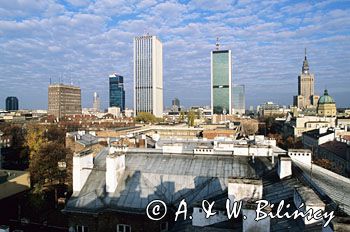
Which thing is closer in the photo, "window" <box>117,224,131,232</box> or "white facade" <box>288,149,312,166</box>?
"window" <box>117,224,131,232</box>

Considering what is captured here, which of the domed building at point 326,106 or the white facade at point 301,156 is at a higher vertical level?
the domed building at point 326,106

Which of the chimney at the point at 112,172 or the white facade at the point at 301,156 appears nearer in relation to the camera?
the chimney at the point at 112,172

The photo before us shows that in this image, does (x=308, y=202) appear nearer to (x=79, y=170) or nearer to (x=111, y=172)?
(x=111, y=172)

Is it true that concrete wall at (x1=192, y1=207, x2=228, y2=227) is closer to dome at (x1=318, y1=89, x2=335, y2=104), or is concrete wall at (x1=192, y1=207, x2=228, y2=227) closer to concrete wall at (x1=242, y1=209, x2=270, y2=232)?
concrete wall at (x1=242, y1=209, x2=270, y2=232)

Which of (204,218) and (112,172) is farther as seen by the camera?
(112,172)

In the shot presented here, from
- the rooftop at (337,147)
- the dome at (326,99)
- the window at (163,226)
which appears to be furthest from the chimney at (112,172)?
the dome at (326,99)

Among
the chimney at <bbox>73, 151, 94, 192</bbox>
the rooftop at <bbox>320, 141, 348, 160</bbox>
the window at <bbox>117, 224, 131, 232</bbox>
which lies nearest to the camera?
the window at <bbox>117, 224, 131, 232</bbox>

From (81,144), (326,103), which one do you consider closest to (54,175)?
(81,144)

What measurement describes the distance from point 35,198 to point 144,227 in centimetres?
2271

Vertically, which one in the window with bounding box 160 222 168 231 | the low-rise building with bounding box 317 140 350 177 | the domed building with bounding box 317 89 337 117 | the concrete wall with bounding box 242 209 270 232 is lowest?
the low-rise building with bounding box 317 140 350 177

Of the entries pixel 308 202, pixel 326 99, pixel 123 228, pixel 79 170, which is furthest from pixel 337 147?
pixel 326 99

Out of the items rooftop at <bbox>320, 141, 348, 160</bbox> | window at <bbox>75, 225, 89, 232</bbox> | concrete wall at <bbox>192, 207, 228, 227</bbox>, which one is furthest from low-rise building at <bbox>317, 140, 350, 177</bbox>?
window at <bbox>75, 225, 89, 232</bbox>

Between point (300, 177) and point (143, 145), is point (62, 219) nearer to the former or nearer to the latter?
point (143, 145)

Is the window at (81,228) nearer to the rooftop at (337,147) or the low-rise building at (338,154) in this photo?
the low-rise building at (338,154)
